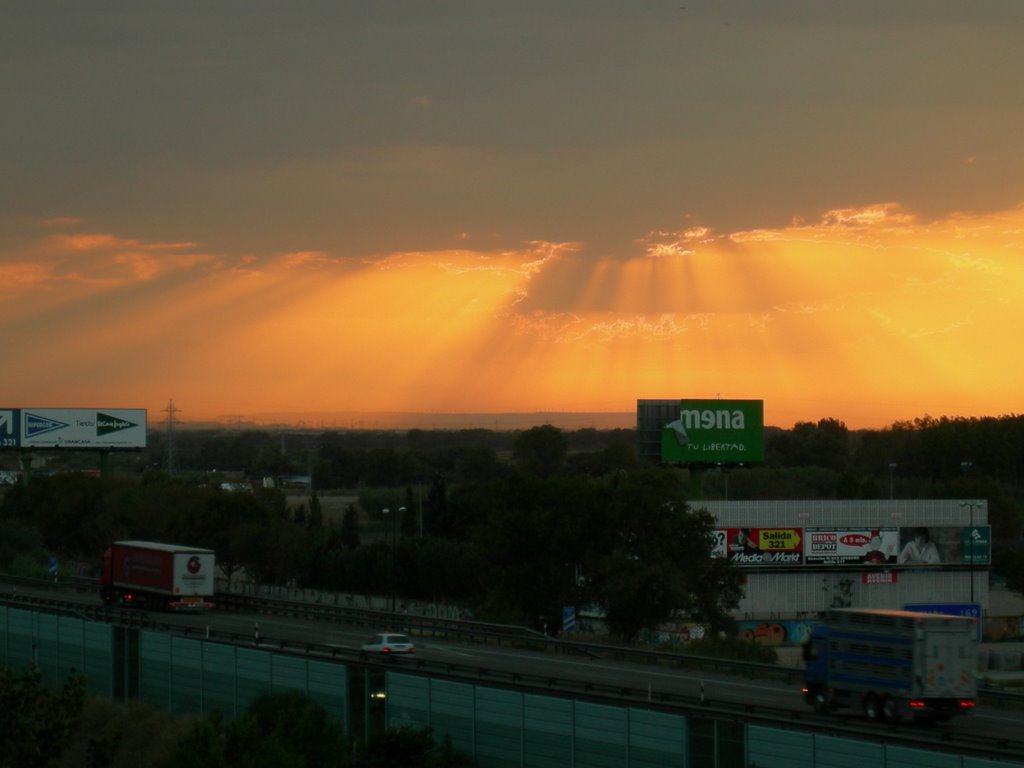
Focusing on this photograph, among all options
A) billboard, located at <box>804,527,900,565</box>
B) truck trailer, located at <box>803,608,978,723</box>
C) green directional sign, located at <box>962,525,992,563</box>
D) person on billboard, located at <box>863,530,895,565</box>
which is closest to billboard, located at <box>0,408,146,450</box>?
billboard, located at <box>804,527,900,565</box>

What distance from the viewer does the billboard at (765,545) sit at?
104m

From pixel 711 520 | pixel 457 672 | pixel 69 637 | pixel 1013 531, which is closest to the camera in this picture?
pixel 457 672

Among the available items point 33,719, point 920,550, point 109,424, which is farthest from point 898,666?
point 109,424

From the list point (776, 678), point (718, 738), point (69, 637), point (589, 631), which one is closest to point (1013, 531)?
point (589, 631)

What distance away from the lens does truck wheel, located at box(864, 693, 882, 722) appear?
119ft

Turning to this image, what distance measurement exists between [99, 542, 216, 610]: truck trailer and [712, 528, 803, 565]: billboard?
145ft

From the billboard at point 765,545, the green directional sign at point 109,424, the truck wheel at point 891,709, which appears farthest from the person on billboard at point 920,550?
the green directional sign at point 109,424

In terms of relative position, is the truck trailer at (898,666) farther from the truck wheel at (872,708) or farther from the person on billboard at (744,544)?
the person on billboard at (744,544)

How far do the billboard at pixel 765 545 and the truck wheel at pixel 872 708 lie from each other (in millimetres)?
67574

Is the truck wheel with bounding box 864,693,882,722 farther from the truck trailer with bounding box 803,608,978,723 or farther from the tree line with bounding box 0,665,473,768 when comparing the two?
the tree line with bounding box 0,665,473,768

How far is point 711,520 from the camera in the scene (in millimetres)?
78938

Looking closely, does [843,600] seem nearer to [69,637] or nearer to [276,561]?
[276,561]

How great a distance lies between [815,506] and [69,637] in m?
68.1

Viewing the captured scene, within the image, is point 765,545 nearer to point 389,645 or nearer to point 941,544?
point 941,544
